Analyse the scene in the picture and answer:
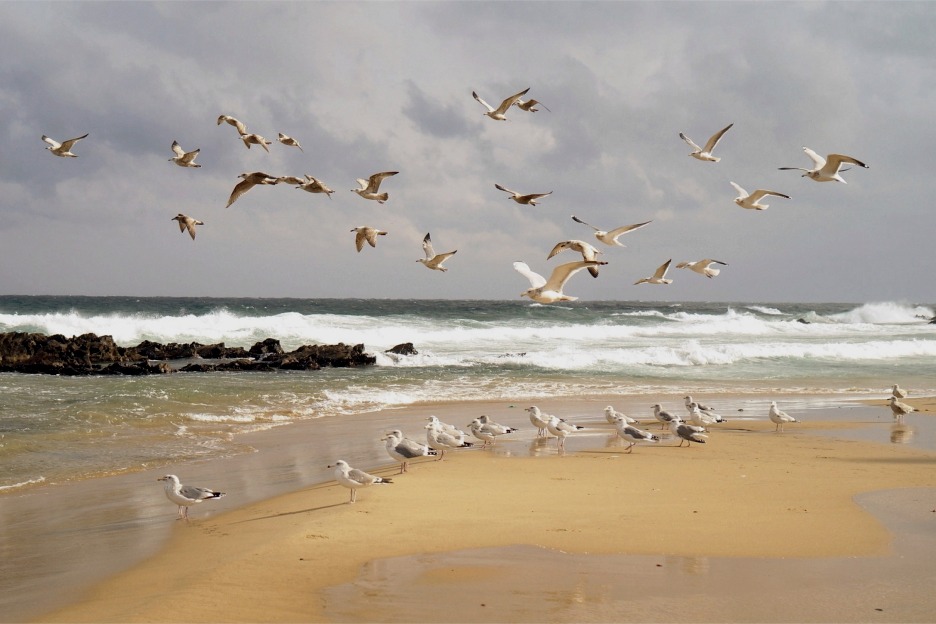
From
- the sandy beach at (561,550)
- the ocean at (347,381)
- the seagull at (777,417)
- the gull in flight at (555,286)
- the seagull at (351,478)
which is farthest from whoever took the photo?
the seagull at (777,417)

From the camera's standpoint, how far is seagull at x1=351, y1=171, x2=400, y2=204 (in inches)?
474

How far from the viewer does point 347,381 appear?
21141mm

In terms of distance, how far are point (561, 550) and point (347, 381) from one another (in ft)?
50.0

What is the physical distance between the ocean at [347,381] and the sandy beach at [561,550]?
403 centimetres

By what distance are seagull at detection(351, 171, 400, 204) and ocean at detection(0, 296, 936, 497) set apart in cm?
409

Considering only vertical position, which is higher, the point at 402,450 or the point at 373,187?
the point at 373,187

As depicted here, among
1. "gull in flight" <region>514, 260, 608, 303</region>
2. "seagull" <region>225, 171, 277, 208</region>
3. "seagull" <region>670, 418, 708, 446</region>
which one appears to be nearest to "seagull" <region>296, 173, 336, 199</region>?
"seagull" <region>225, 171, 277, 208</region>

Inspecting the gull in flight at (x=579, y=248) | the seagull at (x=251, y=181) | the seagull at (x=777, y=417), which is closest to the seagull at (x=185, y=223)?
the seagull at (x=251, y=181)

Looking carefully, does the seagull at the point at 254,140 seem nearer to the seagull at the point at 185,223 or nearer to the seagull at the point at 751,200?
the seagull at the point at 185,223

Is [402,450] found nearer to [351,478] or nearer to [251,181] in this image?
[351,478]

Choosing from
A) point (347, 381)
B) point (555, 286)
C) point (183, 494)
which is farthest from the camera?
point (347, 381)

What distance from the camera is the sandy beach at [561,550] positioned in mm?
5230

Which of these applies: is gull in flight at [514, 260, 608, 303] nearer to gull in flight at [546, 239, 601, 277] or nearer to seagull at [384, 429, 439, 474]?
gull in flight at [546, 239, 601, 277]

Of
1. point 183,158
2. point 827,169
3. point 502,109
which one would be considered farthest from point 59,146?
point 827,169
